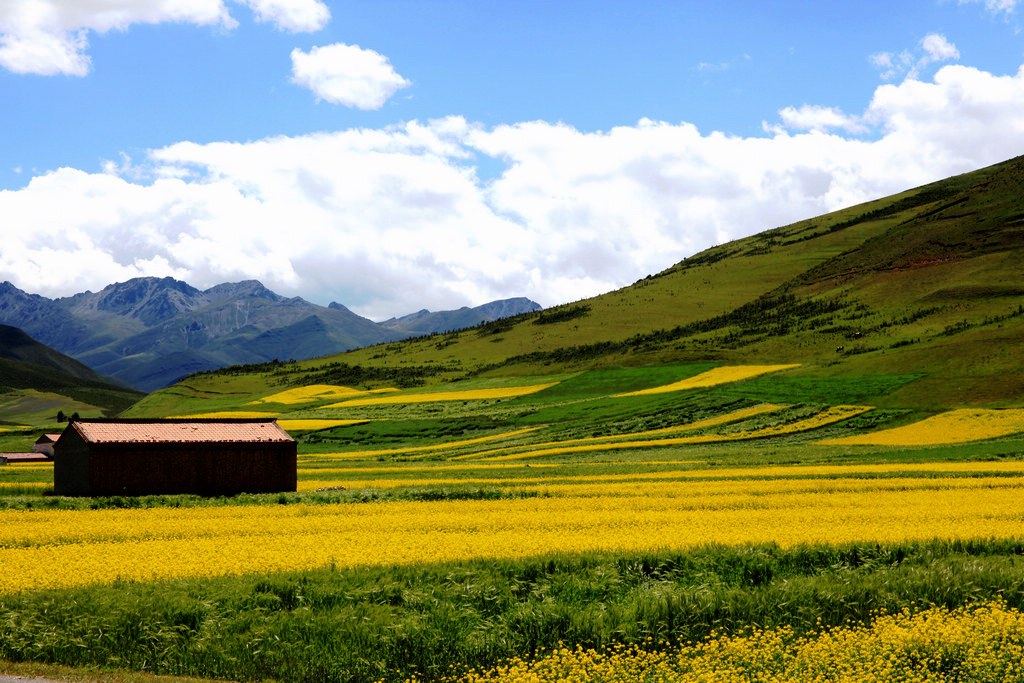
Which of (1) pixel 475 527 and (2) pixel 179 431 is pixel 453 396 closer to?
(2) pixel 179 431

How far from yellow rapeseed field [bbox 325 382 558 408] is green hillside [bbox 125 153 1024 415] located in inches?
669

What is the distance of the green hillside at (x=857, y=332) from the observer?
8256 cm

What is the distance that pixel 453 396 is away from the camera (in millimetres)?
115562

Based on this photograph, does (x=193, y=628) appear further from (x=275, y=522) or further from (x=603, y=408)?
(x=603, y=408)

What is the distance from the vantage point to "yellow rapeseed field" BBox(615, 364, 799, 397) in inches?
3745

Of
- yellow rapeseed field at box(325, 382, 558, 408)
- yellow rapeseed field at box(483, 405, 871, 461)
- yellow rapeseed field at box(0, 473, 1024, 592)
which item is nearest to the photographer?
yellow rapeseed field at box(0, 473, 1024, 592)

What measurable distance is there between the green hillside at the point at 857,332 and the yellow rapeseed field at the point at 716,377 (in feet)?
15.6

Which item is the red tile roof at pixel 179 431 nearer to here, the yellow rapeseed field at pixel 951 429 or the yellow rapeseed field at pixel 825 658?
the yellow rapeseed field at pixel 825 658

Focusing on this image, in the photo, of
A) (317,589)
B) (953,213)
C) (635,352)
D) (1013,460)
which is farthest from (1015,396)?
(953,213)

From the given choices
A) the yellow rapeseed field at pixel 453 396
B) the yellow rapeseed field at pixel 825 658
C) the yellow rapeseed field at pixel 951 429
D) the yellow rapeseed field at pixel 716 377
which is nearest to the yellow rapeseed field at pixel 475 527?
the yellow rapeseed field at pixel 825 658

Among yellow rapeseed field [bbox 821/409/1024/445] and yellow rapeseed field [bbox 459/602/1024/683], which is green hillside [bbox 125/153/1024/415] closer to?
yellow rapeseed field [bbox 821/409/1024/445]

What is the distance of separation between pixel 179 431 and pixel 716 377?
66092 mm

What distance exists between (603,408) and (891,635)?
70.4 meters

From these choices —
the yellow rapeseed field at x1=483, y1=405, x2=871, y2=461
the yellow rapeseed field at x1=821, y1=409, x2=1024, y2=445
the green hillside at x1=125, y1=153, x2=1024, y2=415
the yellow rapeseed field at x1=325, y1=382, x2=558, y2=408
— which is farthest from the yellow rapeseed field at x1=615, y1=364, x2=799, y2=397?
the yellow rapeseed field at x1=821, y1=409, x2=1024, y2=445
